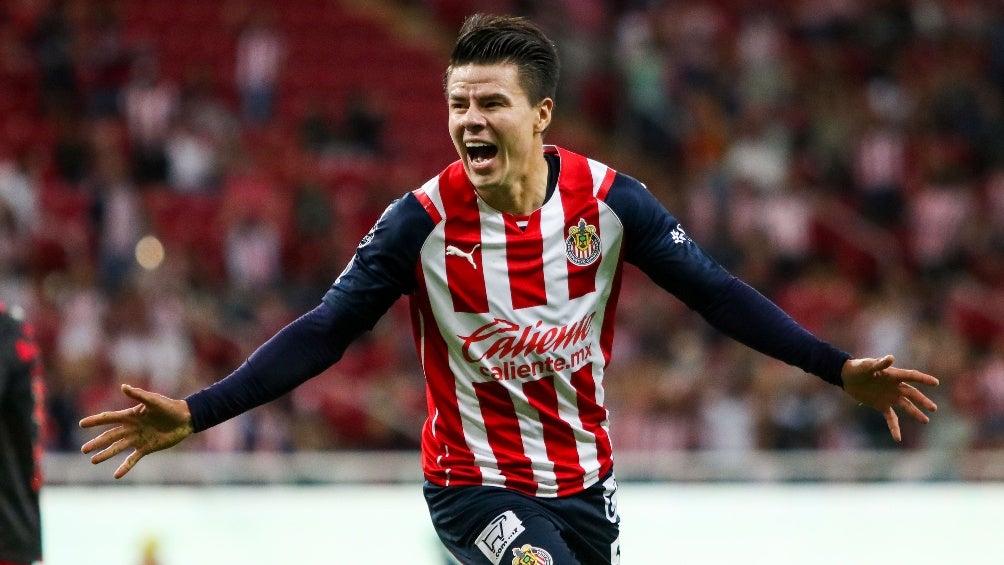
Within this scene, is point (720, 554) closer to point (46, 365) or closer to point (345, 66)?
point (46, 365)

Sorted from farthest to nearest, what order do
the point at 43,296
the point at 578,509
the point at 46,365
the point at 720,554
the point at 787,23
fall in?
the point at 787,23
the point at 43,296
the point at 46,365
the point at 720,554
the point at 578,509

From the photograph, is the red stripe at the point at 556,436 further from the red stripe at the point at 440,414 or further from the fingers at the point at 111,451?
the fingers at the point at 111,451

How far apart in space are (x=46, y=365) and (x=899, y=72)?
29.9 ft

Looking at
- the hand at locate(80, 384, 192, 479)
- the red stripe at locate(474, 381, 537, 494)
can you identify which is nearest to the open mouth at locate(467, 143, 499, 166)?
the red stripe at locate(474, 381, 537, 494)

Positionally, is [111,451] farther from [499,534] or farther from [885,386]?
[885,386]

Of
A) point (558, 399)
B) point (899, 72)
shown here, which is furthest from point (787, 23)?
point (558, 399)

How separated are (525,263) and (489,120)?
18.6 inches

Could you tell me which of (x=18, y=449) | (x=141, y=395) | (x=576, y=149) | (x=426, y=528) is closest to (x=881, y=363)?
(x=141, y=395)

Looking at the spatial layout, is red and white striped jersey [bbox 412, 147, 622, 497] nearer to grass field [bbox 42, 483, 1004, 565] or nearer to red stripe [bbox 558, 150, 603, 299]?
red stripe [bbox 558, 150, 603, 299]

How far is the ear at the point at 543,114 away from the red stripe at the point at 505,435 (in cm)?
80

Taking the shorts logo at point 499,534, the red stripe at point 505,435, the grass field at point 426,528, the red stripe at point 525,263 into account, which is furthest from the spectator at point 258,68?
the shorts logo at point 499,534

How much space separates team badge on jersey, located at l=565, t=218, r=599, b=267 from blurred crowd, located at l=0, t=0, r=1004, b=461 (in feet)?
23.6

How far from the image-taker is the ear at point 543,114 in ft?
15.6

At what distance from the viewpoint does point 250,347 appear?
1231 centimetres
